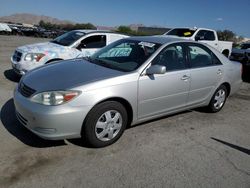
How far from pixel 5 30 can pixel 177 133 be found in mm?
36781

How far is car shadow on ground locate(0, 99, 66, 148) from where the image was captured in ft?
12.0

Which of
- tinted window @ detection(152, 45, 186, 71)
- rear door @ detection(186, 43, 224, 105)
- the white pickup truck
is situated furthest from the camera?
the white pickup truck

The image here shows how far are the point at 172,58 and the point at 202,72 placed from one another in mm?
748

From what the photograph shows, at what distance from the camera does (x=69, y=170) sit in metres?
3.08

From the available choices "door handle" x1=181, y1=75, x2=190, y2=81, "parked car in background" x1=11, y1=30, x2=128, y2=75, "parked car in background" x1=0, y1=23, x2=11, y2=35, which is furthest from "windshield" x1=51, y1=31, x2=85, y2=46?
"parked car in background" x1=0, y1=23, x2=11, y2=35

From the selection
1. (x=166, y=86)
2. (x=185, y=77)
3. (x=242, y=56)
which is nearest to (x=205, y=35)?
(x=242, y=56)

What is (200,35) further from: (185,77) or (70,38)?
(185,77)

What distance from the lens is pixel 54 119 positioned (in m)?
3.18

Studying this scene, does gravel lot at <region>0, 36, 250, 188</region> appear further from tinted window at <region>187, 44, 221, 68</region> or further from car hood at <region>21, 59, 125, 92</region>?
tinted window at <region>187, 44, 221, 68</region>

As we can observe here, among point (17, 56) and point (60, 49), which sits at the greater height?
point (60, 49)

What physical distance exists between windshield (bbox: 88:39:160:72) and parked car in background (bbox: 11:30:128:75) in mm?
2315

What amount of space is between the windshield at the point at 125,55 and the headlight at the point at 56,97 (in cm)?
99

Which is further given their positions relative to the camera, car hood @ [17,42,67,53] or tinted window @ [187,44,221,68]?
car hood @ [17,42,67,53]

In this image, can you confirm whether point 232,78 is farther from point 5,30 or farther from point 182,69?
point 5,30
